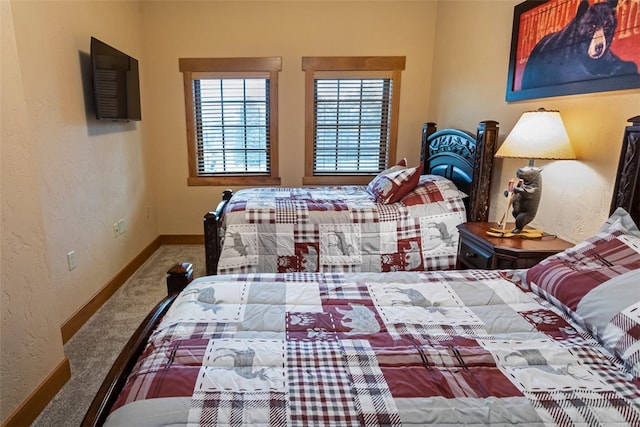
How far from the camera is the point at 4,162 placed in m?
1.67

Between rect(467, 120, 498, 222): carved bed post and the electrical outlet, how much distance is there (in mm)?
2809

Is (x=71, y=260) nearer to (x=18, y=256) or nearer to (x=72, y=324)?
(x=72, y=324)

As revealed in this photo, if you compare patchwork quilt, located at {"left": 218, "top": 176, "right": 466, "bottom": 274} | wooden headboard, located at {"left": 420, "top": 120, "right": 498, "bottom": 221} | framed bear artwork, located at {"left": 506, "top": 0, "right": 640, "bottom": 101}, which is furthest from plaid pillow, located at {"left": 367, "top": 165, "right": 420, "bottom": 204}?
framed bear artwork, located at {"left": 506, "top": 0, "right": 640, "bottom": 101}

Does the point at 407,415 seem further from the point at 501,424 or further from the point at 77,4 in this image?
the point at 77,4

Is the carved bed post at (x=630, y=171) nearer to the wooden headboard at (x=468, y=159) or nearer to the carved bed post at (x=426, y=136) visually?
the wooden headboard at (x=468, y=159)

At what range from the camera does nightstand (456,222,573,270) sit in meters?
1.95

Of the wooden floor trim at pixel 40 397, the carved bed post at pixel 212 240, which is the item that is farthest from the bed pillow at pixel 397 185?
the wooden floor trim at pixel 40 397

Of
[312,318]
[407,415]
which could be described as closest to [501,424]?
[407,415]

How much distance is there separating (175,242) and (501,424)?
4214 mm

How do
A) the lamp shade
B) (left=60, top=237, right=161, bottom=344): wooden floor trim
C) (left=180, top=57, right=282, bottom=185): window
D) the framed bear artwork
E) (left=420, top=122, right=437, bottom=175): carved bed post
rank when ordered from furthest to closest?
(left=180, top=57, right=282, bottom=185): window < (left=420, top=122, right=437, bottom=175): carved bed post < (left=60, top=237, right=161, bottom=344): wooden floor trim < the lamp shade < the framed bear artwork

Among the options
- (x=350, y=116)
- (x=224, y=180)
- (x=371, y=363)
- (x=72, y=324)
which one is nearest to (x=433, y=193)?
(x=350, y=116)

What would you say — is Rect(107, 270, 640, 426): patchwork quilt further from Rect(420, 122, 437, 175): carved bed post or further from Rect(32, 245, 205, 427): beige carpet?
Rect(420, 122, 437, 175): carved bed post

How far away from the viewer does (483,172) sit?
8.87ft

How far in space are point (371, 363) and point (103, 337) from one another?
7.27 feet
